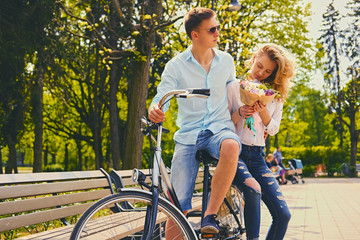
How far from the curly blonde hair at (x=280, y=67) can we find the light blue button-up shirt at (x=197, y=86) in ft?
1.17

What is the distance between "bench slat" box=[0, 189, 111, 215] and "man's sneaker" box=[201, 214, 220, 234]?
1.67 m

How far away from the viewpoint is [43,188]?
4.75 meters

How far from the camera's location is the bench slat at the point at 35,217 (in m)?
4.09

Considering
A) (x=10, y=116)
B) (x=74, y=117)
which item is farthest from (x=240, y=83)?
(x=74, y=117)

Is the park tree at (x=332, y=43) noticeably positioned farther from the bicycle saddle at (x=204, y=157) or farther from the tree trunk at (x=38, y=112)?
the bicycle saddle at (x=204, y=157)

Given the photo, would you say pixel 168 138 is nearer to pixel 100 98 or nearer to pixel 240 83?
pixel 100 98

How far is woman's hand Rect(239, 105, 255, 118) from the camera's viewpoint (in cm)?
362

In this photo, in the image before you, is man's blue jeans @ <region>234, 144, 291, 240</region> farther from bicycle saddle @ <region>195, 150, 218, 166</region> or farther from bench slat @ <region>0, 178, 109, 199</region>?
bench slat @ <region>0, 178, 109, 199</region>

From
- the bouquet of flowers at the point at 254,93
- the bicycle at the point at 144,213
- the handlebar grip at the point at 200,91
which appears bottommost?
the bicycle at the point at 144,213

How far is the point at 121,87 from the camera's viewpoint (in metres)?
26.5

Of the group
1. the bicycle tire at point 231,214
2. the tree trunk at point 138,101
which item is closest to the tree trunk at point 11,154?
the tree trunk at point 138,101

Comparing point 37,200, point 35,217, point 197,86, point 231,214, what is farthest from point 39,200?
point 197,86

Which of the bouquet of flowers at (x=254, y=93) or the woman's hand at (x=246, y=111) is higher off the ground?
the bouquet of flowers at (x=254, y=93)

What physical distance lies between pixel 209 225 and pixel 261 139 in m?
0.85
